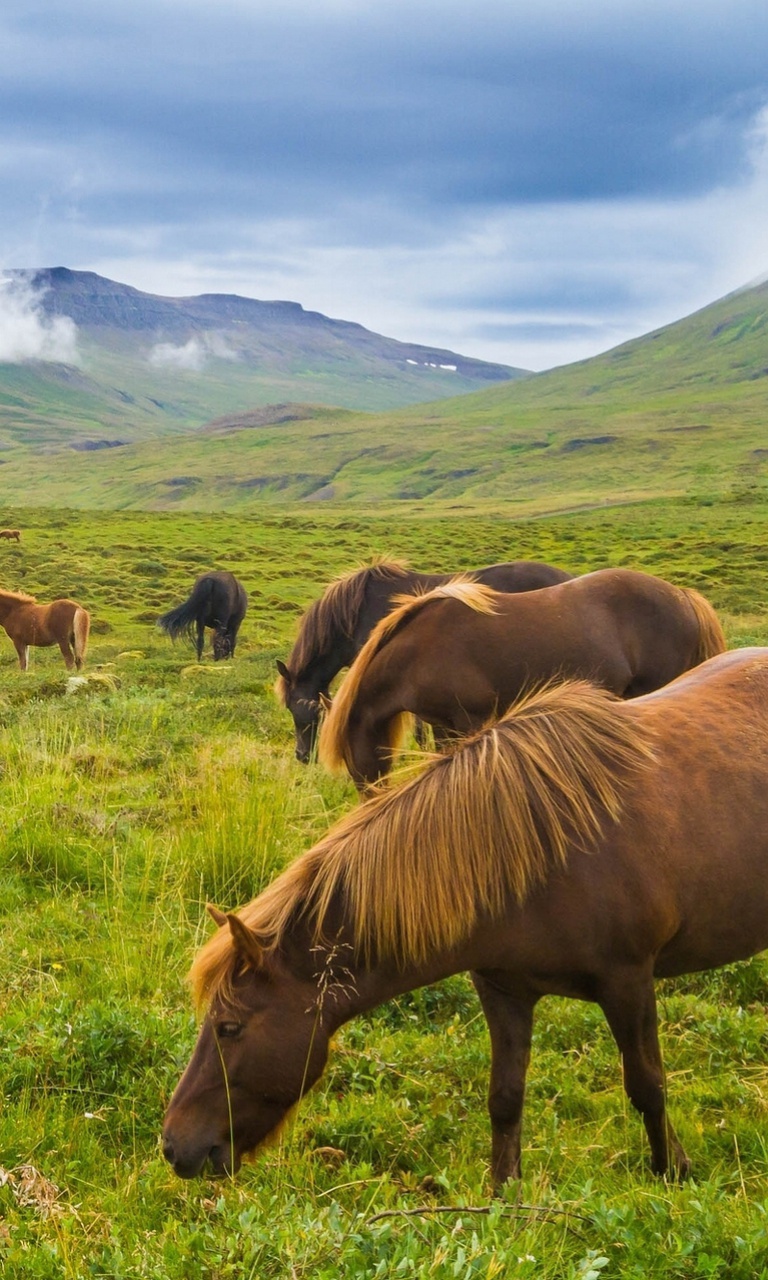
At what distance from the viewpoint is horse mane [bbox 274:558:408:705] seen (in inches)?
380

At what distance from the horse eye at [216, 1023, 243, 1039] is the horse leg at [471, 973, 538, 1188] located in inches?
38.1

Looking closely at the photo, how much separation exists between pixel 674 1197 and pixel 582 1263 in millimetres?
795

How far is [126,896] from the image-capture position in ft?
19.7

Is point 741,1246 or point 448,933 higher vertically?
point 448,933

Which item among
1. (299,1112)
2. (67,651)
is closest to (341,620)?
(299,1112)

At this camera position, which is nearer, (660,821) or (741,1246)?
(741,1246)

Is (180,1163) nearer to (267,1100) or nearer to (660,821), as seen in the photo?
(267,1100)

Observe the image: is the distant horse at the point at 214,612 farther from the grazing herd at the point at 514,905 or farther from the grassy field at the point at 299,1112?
the grazing herd at the point at 514,905

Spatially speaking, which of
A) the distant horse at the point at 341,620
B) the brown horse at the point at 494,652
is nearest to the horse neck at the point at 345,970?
the brown horse at the point at 494,652

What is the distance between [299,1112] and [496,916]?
51.7 inches

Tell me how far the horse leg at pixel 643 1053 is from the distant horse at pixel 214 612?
61.6 feet

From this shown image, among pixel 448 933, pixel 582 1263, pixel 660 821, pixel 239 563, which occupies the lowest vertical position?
pixel 239 563

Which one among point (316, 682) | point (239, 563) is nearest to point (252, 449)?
point (239, 563)

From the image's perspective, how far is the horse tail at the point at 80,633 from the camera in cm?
1967
